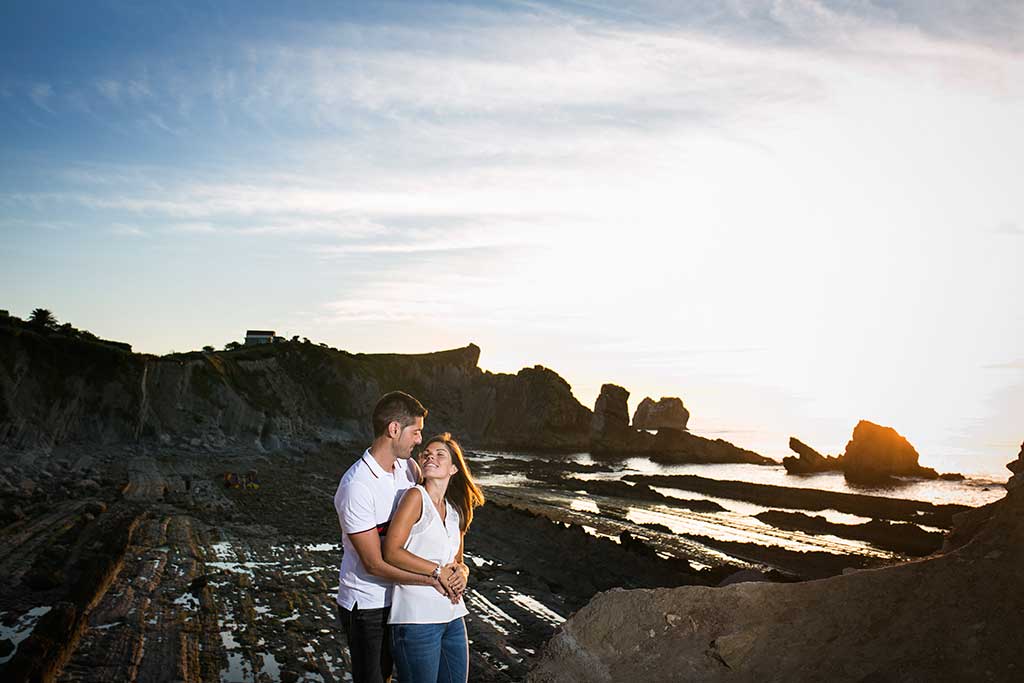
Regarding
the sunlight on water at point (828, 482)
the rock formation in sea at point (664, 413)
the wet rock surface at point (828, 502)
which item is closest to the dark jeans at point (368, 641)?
the sunlight on water at point (828, 482)

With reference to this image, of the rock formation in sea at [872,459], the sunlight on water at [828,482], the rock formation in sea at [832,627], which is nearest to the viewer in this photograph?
the rock formation in sea at [832,627]

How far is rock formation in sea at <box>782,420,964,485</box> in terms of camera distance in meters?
66.9

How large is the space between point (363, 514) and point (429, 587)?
55 cm

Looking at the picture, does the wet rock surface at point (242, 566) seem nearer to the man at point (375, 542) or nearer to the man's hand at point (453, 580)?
the man at point (375, 542)

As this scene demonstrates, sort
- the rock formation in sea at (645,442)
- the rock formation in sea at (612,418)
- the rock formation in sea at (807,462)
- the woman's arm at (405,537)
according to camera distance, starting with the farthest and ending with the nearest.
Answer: the rock formation in sea at (612,418) < the rock formation in sea at (645,442) < the rock formation in sea at (807,462) < the woman's arm at (405,537)

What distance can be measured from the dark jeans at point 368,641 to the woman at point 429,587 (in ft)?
0.86

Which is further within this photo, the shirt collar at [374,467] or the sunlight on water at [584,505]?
the sunlight on water at [584,505]

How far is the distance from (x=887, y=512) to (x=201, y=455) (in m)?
36.8

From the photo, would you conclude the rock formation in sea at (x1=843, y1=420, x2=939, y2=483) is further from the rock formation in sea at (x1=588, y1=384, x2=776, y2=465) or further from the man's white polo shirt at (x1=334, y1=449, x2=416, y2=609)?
the man's white polo shirt at (x1=334, y1=449, x2=416, y2=609)

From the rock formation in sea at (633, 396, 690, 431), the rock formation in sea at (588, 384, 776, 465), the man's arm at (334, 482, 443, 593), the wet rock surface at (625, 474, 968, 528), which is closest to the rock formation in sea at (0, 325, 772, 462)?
the rock formation in sea at (588, 384, 776, 465)

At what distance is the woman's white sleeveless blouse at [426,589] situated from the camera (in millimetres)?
3641

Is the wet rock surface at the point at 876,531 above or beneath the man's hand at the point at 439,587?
beneath

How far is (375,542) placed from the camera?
3705 millimetres

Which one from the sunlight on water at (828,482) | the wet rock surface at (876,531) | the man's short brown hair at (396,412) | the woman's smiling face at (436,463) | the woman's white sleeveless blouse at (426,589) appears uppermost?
the man's short brown hair at (396,412)
